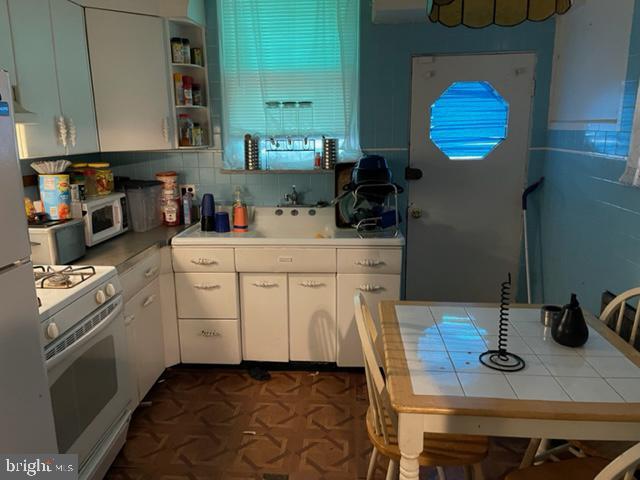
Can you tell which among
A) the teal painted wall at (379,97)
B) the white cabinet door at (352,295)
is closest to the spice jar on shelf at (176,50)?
the teal painted wall at (379,97)

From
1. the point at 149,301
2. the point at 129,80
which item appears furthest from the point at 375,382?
the point at 129,80

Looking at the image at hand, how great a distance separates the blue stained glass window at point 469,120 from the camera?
3.16m

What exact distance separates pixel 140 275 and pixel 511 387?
1.83 meters

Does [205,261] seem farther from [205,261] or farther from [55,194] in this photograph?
[55,194]

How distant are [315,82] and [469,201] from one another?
1.27 meters

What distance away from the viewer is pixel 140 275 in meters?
2.51

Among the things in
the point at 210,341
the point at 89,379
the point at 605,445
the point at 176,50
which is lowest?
the point at 210,341

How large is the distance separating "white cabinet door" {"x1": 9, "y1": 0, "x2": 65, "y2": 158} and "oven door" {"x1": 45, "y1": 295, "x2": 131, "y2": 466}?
78cm

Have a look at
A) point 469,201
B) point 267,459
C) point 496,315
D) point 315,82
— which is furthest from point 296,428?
point 315,82

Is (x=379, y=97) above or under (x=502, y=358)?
above

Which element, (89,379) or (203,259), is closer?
(89,379)

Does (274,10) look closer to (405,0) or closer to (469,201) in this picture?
(405,0)

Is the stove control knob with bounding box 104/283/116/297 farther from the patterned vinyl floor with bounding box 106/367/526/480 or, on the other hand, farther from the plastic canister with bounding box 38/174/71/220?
the patterned vinyl floor with bounding box 106/367/526/480

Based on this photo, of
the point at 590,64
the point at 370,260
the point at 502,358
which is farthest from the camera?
the point at 370,260
